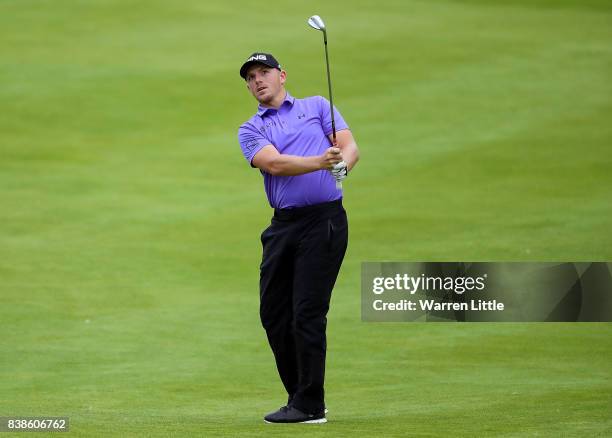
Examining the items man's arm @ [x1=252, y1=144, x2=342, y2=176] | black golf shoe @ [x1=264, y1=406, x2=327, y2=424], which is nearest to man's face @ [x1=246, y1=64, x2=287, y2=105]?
man's arm @ [x1=252, y1=144, x2=342, y2=176]

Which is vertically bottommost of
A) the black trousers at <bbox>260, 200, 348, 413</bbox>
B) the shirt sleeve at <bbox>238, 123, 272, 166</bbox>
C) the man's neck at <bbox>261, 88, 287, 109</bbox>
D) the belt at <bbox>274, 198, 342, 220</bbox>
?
the black trousers at <bbox>260, 200, 348, 413</bbox>

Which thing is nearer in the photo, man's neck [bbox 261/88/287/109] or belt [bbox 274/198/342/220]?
belt [bbox 274/198/342/220]

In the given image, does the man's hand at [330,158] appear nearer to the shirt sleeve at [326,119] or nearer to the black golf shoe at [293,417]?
the shirt sleeve at [326,119]

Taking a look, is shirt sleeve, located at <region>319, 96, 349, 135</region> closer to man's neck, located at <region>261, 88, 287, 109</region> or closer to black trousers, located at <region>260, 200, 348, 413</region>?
man's neck, located at <region>261, 88, 287, 109</region>

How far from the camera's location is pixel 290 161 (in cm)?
691

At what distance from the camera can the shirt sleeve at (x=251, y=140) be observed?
712cm

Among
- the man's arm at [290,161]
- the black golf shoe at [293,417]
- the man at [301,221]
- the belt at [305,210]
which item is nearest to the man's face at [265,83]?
the man at [301,221]

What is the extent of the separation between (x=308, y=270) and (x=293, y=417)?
2.64 feet

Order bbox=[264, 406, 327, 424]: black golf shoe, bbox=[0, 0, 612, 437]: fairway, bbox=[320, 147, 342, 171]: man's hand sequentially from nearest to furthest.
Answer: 1. bbox=[320, 147, 342, 171]: man's hand
2. bbox=[264, 406, 327, 424]: black golf shoe
3. bbox=[0, 0, 612, 437]: fairway

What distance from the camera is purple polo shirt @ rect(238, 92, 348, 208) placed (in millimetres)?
7145

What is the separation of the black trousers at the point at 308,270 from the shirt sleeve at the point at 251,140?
14.6 inches

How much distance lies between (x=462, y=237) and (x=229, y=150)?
17.4ft

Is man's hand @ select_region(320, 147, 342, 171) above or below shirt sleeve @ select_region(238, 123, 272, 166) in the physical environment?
below

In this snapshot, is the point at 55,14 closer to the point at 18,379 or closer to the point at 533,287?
the point at 533,287
